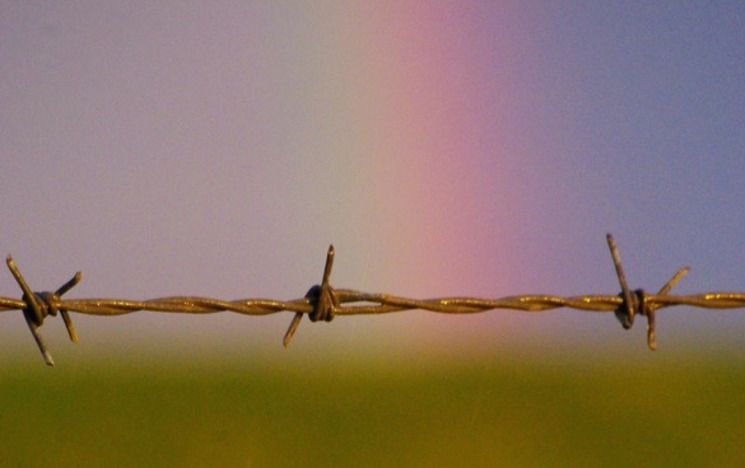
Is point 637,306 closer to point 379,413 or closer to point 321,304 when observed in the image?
point 321,304

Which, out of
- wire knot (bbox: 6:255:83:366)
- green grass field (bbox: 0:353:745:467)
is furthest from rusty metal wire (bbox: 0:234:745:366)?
green grass field (bbox: 0:353:745:467)

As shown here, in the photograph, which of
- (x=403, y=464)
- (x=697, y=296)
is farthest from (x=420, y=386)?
(x=697, y=296)

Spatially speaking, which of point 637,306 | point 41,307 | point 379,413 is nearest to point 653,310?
point 637,306

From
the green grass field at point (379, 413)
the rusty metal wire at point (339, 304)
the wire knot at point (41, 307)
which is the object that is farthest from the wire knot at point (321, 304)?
the green grass field at point (379, 413)

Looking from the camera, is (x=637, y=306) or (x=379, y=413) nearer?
(x=637, y=306)

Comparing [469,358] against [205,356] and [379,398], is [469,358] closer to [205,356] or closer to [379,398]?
[379,398]

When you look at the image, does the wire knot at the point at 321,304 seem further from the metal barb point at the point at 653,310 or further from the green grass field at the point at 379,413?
the green grass field at the point at 379,413

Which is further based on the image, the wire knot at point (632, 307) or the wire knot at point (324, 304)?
the wire knot at point (632, 307)
